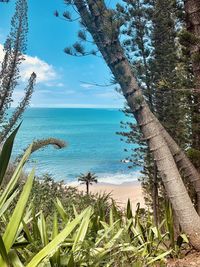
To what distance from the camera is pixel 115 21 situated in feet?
15.9

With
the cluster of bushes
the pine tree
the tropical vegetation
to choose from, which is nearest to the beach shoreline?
the tropical vegetation

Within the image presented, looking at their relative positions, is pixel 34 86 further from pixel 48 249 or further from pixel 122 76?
pixel 48 249

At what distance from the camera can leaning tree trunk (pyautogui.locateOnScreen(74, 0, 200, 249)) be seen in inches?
191

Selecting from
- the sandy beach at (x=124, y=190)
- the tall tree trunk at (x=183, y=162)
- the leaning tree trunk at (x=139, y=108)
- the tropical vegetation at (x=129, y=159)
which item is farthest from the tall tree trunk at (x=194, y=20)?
the sandy beach at (x=124, y=190)

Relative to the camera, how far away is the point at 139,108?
197 inches

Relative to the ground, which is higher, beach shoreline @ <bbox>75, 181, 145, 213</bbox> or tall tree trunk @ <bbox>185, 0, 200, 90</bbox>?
tall tree trunk @ <bbox>185, 0, 200, 90</bbox>

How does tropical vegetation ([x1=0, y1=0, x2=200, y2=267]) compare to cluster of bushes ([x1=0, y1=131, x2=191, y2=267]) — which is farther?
tropical vegetation ([x1=0, y1=0, x2=200, y2=267])

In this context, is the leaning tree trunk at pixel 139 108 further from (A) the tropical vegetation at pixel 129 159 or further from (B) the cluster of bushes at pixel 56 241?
(B) the cluster of bushes at pixel 56 241

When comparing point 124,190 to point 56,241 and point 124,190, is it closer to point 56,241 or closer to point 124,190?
point 124,190

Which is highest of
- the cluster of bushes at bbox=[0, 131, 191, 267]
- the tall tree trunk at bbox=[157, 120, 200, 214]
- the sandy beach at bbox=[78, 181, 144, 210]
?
the tall tree trunk at bbox=[157, 120, 200, 214]

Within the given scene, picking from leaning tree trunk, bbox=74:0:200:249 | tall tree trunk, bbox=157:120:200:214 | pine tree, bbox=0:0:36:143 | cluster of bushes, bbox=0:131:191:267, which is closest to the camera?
cluster of bushes, bbox=0:131:191:267

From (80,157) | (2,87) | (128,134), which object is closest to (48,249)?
(2,87)

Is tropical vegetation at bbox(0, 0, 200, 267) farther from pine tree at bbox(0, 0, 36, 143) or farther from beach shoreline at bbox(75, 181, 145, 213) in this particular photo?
beach shoreline at bbox(75, 181, 145, 213)

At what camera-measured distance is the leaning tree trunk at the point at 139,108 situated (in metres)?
4.85
